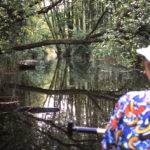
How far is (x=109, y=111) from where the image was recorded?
698cm

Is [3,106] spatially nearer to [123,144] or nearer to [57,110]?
[57,110]

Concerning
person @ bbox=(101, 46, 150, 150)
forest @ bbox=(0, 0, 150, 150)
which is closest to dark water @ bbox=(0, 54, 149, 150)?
forest @ bbox=(0, 0, 150, 150)

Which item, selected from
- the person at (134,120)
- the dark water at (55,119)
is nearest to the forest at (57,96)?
the dark water at (55,119)

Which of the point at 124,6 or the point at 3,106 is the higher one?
the point at 124,6

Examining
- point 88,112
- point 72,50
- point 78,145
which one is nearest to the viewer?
point 78,145

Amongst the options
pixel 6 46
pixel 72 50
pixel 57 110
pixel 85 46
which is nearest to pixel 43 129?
pixel 57 110

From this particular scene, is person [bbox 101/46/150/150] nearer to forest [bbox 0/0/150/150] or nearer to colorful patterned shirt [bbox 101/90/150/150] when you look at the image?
colorful patterned shirt [bbox 101/90/150/150]

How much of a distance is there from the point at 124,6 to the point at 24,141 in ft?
27.2

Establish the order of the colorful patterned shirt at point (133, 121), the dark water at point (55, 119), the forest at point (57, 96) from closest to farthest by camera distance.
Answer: the colorful patterned shirt at point (133, 121)
the dark water at point (55, 119)
the forest at point (57, 96)

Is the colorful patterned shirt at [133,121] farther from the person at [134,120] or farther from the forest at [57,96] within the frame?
the forest at [57,96]

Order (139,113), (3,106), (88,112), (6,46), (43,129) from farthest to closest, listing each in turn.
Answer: (6,46) → (3,106) → (88,112) → (43,129) → (139,113)

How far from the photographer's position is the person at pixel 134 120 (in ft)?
4.81

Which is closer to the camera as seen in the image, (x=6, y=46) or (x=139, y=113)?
(x=139, y=113)

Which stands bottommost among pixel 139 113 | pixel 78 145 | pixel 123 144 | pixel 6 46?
pixel 78 145
